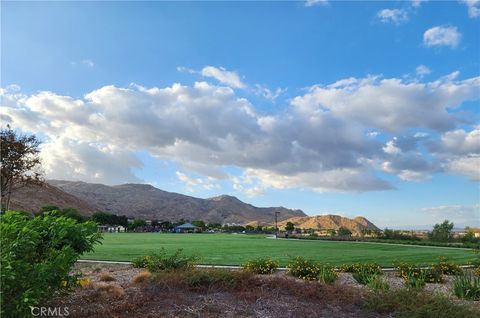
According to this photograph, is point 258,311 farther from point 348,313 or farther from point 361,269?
point 361,269

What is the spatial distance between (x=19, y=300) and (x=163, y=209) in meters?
170

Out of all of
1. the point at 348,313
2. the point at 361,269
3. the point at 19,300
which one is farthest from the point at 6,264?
the point at 361,269

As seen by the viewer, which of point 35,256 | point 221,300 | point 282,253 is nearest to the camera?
point 35,256

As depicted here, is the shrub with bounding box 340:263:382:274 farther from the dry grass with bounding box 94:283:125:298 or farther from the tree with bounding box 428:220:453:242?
the tree with bounding box 428:220:453:242

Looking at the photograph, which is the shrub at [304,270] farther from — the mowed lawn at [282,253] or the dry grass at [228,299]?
the mowed lawn at [282,253]

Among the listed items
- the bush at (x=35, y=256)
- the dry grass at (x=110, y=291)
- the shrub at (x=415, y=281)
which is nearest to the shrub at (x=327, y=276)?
the shrub at (x=415, y=281)

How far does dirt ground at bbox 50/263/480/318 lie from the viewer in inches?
259

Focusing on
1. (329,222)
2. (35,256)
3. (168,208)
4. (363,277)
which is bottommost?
(363,277)

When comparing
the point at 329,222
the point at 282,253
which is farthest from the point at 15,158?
the point at 329,222

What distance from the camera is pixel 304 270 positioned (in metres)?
10.8

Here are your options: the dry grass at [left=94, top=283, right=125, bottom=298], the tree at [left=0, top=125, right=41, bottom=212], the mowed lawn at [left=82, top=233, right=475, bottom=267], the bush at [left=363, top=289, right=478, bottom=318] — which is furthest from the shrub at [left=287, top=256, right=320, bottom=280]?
the tree at [left=0, top=125, right=41, bottom=212]

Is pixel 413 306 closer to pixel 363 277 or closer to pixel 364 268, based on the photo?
pixel 363 277

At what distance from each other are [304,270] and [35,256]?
668 cm

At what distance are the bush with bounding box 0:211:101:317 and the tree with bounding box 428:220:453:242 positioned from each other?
149 feet
